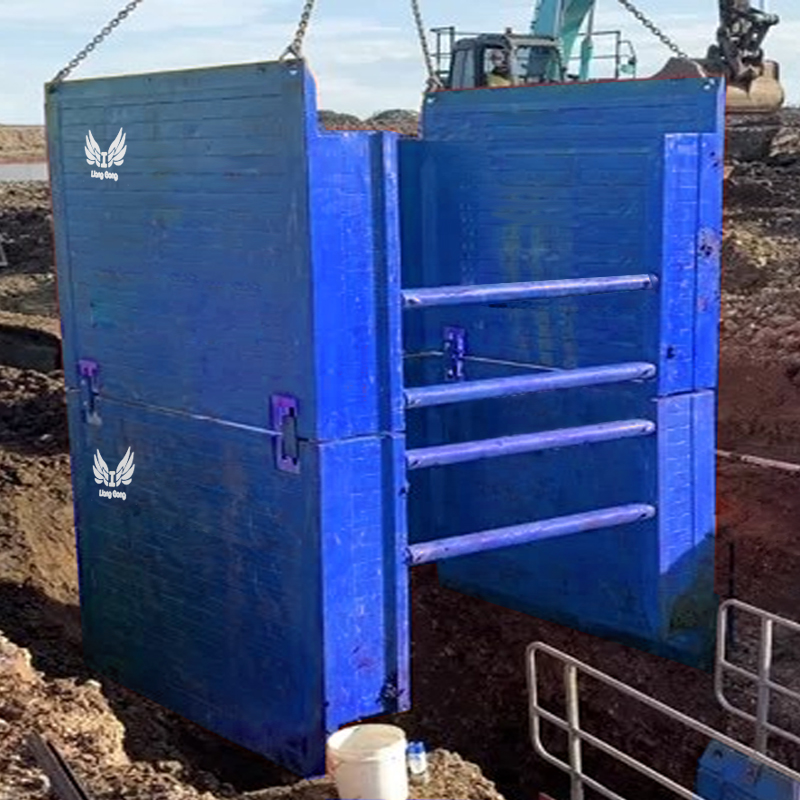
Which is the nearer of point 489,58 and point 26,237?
point 489,58

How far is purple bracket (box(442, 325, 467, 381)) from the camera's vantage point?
7.50m

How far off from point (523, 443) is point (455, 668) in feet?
6.75

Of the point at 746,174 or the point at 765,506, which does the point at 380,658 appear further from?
the point at 746,174

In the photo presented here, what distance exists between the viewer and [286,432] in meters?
5.69

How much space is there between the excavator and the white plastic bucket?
16.5 m

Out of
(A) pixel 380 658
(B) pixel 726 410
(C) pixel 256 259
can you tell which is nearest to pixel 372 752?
(A) pixel 380 658

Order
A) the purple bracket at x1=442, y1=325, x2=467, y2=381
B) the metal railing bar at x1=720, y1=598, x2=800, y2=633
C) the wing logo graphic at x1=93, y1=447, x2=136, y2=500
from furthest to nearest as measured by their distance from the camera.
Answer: the purple bracket at x1=442, y1=325, x2=467, y2=381
the wing logo graphic at x1=93, y1=447, x2=136, y2=500
the metal railing bar at x1=720, y1=598, x2=800, y2=633

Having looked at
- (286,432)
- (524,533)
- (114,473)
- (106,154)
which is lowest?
(524,533)

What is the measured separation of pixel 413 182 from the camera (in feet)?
23.9

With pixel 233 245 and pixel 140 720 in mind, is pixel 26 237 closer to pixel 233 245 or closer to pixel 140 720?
pixel 140 720

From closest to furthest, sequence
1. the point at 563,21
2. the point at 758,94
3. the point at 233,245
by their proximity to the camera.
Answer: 1. the point at 233,245
2. the point at 758,94
3. the point at 563,21

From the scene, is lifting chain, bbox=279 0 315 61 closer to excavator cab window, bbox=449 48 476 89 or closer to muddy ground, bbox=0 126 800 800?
muddy ground, bbox=0 126 800 800

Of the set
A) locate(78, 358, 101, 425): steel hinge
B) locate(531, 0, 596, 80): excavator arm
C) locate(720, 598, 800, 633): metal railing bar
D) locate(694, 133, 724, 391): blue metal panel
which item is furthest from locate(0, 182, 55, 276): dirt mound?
locate(720, 598, 800, 633): metal railing bar

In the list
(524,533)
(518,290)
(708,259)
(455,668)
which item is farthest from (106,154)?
(455,668)
